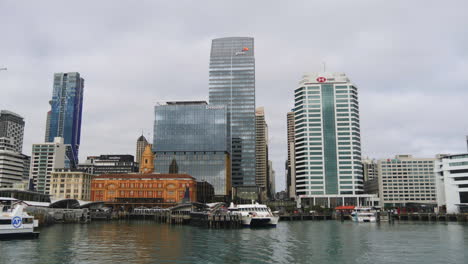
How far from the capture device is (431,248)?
221ft

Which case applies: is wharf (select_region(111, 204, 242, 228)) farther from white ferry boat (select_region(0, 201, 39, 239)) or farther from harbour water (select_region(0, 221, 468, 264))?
white ferry boat (select_region(0, 201, 39, 239))

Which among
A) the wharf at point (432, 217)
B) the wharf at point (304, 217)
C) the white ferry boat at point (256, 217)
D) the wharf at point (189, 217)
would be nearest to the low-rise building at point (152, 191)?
the wharf at point (189, 217)

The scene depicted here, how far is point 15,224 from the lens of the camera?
244 ft

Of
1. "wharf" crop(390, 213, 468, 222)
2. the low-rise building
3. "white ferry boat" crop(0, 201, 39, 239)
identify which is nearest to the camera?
"white ferry boat" crop(0, 201, 39, 239)

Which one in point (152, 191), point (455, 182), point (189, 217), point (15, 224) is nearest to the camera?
point (15, 224)

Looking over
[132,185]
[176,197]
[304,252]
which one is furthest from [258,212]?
[132,185]

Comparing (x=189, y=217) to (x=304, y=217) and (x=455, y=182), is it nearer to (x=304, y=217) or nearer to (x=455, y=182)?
(x=304, y=217)

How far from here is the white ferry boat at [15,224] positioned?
241ft

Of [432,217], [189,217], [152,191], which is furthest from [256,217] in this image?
[152,191]

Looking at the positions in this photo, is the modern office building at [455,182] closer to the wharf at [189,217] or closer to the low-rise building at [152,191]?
the wharf at [189,217]

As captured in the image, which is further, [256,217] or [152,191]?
[152,191]

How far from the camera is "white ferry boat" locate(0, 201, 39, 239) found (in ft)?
241

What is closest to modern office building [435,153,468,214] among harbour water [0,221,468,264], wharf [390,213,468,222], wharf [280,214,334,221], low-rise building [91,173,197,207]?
wharf [390,213,468,222]

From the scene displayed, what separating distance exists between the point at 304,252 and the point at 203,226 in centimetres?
5901
